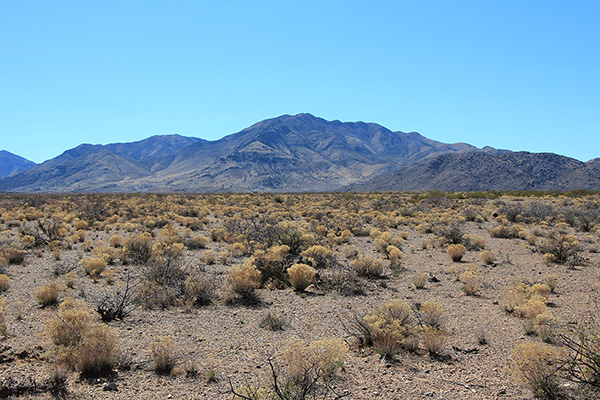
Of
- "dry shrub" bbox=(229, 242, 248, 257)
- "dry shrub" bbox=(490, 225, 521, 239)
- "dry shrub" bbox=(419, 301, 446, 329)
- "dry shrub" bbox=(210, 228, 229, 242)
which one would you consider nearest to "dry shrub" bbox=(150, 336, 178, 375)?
"dry shrub" bbox=(419, 301, 446, 329)

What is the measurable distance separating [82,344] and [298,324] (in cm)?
410

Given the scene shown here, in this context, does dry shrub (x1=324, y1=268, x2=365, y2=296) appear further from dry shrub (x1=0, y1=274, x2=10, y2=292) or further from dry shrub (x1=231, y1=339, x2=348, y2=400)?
dry shrub (x1=0, y1=274, x2=10, y2=292)

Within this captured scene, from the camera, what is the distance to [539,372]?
17.2ft

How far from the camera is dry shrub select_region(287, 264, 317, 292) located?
426 inches

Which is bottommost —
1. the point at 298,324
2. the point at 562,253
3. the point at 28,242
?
the point at 298,324

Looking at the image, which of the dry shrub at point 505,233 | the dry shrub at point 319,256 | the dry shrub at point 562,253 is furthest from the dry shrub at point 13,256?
the dry shrub at point 505,233

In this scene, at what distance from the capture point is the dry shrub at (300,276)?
1082 cm

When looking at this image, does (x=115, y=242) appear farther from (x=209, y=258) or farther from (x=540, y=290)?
(x=540, y=290)

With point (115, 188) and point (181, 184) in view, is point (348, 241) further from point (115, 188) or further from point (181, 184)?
point (115, 188)

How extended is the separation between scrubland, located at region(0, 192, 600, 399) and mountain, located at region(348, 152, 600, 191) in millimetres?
106576

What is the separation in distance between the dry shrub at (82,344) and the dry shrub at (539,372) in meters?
6.07

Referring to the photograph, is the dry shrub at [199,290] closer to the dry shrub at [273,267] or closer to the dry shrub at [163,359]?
the dry shrub at [273,267]

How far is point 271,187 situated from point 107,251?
167281mm

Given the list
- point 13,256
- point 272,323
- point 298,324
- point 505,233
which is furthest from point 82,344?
point 505,233
